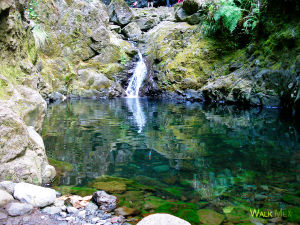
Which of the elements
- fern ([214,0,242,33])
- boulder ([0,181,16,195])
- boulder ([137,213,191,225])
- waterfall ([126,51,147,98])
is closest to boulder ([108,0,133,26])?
waterfall ([126,51,147,98])

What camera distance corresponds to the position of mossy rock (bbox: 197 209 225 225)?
2.33 metres

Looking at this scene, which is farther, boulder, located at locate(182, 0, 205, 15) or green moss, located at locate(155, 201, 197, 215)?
boulder, located at locate(182, 0, 205, 15)

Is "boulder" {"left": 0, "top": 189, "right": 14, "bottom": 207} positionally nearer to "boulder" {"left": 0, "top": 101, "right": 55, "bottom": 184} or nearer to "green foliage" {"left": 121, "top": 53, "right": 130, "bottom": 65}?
"boulder" {"left": 0, "top": 101, "right": 55, "bottom": 184}

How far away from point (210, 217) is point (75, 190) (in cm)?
166

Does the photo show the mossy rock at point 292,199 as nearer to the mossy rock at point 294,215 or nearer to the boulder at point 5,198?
the mossy rock at point 294,215

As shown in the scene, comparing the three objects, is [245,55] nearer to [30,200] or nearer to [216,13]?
[216,13]

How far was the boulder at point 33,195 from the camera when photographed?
2.29 m

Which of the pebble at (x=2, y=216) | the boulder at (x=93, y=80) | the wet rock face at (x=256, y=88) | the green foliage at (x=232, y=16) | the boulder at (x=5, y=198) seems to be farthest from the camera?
the boulder at (x=93, y=80)

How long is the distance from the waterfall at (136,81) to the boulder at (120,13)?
7.64 metres

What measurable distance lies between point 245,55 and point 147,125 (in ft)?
27.5

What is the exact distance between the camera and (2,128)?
2.69 m

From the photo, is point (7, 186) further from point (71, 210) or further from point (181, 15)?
point (181, 15)

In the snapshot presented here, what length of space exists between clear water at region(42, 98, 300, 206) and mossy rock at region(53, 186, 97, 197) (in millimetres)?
172

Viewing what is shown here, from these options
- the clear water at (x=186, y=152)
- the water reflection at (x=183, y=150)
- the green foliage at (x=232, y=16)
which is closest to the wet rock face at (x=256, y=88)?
the water reflection at (x=183, y=150)
